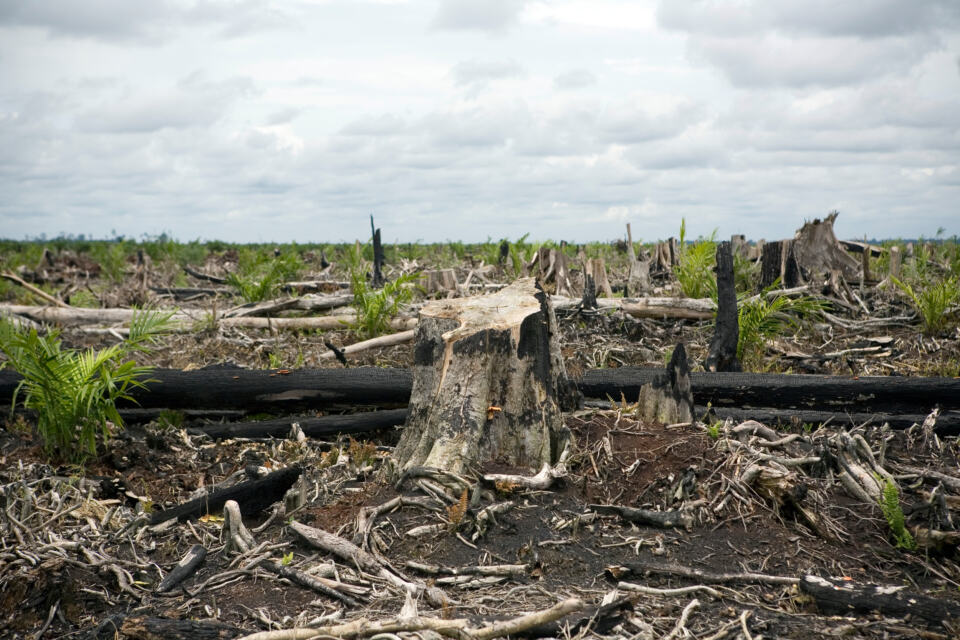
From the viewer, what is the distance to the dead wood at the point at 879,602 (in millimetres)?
2975

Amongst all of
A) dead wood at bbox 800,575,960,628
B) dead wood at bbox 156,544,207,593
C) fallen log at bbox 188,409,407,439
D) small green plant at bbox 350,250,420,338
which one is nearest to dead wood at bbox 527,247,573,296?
small green plant at bbox 350,250,420,338

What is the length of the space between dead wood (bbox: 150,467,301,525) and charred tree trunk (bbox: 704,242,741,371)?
447 cm

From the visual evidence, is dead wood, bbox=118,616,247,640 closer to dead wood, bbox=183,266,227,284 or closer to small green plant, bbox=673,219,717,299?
small green plant, bbox=673,219,717,299

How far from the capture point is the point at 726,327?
23.0 feet

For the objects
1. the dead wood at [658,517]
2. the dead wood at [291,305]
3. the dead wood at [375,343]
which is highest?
the dead wood at [291,305]

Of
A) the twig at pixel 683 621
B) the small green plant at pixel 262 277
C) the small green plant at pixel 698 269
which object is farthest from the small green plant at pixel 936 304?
the small green plant at pixel 262 277

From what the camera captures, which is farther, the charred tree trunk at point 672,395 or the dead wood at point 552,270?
the dead wood at point 552,270

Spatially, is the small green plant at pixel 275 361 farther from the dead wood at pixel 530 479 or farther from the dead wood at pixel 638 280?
the dead wood at pixel 638 280

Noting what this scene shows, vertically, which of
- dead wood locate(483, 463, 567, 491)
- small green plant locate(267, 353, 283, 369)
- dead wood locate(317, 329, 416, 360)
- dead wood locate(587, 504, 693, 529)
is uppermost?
dead wood locate(317, 329, 416, 360)

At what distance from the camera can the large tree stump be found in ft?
13.5

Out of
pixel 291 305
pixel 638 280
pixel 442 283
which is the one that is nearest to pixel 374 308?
pixel 291 305

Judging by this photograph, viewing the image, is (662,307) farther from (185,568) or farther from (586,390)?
(185,568)

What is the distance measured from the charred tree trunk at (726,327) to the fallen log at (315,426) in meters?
3.19

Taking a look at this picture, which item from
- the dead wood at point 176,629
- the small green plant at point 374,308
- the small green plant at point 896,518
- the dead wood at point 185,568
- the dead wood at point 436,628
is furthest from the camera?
the small green plant at point 374,308
